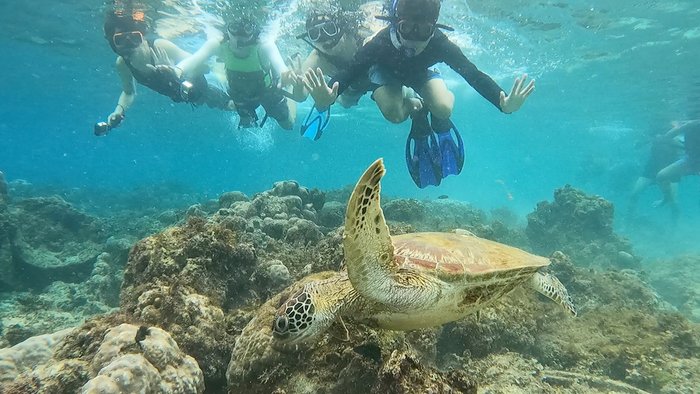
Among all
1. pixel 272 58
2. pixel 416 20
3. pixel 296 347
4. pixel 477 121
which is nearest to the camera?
pixel 296 347

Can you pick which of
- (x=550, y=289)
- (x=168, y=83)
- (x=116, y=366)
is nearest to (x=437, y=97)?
(x=550, y=289)

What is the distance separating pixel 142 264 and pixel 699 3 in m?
19.8

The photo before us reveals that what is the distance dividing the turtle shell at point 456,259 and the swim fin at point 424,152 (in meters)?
4.03

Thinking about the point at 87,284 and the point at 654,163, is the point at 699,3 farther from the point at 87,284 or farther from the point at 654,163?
the point at 87,284

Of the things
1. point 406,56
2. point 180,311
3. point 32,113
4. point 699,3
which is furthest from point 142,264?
point 32,113

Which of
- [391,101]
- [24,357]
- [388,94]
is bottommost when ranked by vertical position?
[24,357]

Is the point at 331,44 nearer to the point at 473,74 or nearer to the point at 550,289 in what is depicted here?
the point at 473,74

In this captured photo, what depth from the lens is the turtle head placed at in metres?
2.09

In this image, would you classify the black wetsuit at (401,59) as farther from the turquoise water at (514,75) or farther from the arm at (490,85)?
the turquoise water at (514,75)

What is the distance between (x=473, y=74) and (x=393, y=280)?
15.0ft

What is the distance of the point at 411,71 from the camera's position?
20.8ft

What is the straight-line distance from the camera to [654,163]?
79.1 feet

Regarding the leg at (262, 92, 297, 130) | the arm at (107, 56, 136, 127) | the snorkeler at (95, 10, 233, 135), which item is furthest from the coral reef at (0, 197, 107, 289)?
the leg at (262, 92, 297, 130)

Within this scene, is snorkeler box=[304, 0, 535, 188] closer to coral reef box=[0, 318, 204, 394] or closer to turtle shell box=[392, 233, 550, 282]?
turtle shell box=[392, 233, 550, 282]
